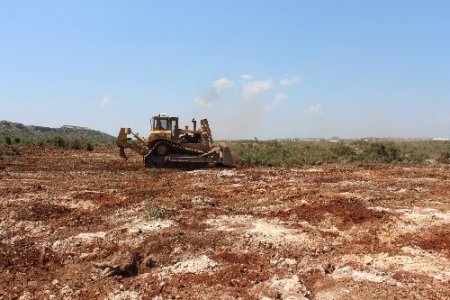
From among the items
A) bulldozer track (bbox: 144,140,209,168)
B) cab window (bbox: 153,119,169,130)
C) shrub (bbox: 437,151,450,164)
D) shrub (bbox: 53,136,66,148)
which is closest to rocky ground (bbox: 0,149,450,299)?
bulldozer track (bbox: 144,140,209,168)

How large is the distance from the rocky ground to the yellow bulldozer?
5.67 metres

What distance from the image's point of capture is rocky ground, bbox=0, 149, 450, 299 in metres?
6.77

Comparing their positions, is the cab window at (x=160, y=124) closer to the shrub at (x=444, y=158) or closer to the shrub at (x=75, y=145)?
the shrub at (x=444, y=158)

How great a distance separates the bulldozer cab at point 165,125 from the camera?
2048cm

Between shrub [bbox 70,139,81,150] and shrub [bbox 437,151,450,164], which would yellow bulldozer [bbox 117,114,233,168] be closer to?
shrub [bbox 437,151,450,164]

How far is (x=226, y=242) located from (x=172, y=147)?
12238 millimetres

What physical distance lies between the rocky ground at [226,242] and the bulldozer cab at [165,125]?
5973 mm

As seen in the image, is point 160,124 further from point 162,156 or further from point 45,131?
point 45,131

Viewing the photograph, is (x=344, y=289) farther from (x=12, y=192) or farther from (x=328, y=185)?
(x=12, y=192)

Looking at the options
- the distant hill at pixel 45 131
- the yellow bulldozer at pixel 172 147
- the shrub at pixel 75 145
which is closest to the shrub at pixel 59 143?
the shrub at pixel 75 145

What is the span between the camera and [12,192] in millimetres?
13617

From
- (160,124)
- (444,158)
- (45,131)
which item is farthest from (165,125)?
(45,131)

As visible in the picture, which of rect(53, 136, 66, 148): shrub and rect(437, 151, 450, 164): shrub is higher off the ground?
rect(53, 136, 66, 148): shrub

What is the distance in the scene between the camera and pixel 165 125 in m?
20.6
